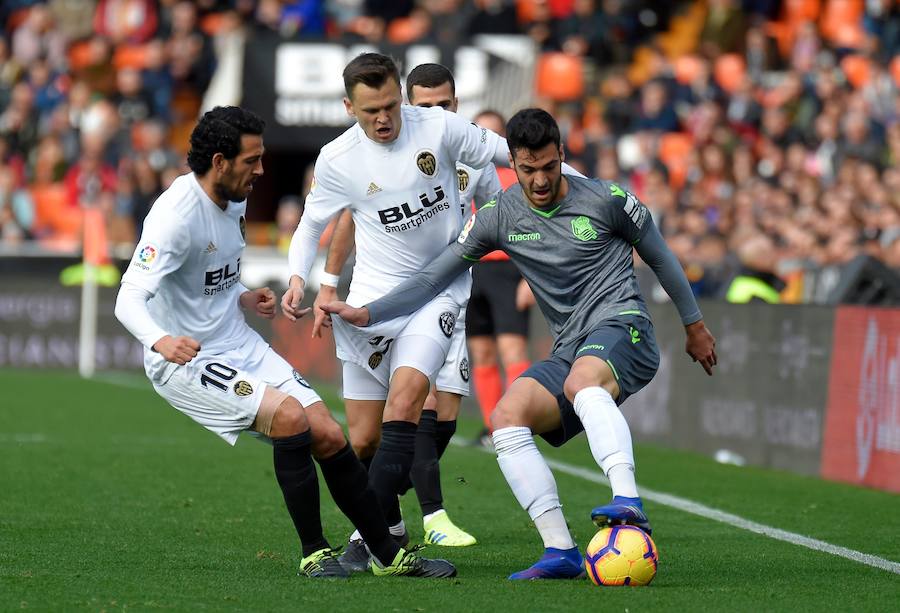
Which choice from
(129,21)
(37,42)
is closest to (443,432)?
(129,21)

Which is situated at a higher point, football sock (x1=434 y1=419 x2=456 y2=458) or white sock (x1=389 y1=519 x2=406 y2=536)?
football sock (x1=434 y1=419 x2=456 y2=458)

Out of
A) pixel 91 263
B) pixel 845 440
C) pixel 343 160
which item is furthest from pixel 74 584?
pixel 91 263

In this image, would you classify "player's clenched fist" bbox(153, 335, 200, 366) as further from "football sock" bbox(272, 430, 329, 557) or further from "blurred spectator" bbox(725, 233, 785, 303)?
"blurred spectator" bbox(725, 233, 785, 303)

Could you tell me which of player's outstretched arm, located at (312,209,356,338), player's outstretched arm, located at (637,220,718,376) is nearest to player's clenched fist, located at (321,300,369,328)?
player's outstretched arm, located at (312,209,356,338)

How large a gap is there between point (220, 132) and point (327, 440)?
4.31 ft

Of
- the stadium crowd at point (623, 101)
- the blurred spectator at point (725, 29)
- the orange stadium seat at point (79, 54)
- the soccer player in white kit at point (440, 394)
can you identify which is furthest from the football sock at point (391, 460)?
the orange stadium seat at point (79, 54)

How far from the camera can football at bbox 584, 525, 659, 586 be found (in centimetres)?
664

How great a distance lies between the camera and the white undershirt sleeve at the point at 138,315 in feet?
21.5

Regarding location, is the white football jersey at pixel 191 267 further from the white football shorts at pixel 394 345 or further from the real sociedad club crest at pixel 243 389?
the white football shorts at pixel 394 345

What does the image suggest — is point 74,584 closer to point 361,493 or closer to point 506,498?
point 361,493

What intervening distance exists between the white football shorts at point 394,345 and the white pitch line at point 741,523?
Result: 2.09 meters

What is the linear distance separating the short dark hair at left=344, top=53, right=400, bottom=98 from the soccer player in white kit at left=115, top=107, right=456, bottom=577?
492 millimetres

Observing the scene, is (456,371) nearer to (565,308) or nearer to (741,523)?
(565,308)

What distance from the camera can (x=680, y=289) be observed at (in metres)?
7.15
